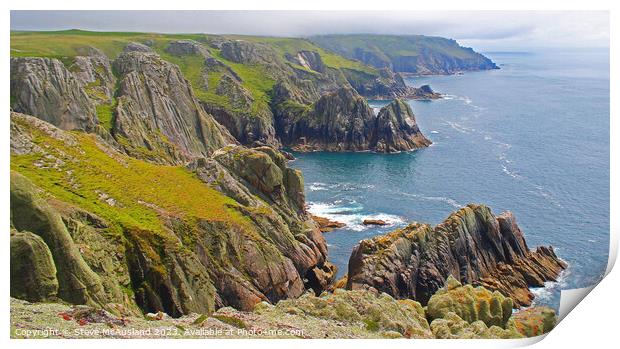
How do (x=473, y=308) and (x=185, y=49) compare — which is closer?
(x=473, y=308)

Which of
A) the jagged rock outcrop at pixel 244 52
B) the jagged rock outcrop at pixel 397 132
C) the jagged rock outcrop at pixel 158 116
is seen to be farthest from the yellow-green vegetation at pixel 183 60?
the jagged rock outcrop at pixel 397 132

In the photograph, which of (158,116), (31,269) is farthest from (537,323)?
(158,116)

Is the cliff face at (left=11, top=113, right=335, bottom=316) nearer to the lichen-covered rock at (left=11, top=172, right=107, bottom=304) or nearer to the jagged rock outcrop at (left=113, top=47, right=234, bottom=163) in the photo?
the lichen-covered rock at (left=11, top=172, right=107, bottom=304)

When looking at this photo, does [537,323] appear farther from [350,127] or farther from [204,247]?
[350,127]

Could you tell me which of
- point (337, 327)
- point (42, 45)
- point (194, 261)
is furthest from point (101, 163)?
point (42, 45)

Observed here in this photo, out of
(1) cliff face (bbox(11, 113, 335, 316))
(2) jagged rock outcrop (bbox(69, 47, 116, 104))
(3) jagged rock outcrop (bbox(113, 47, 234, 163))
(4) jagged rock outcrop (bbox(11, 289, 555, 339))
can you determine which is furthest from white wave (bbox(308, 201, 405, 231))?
(4) jagged rock outcrop (bbox(11, 289, 555, 339))
